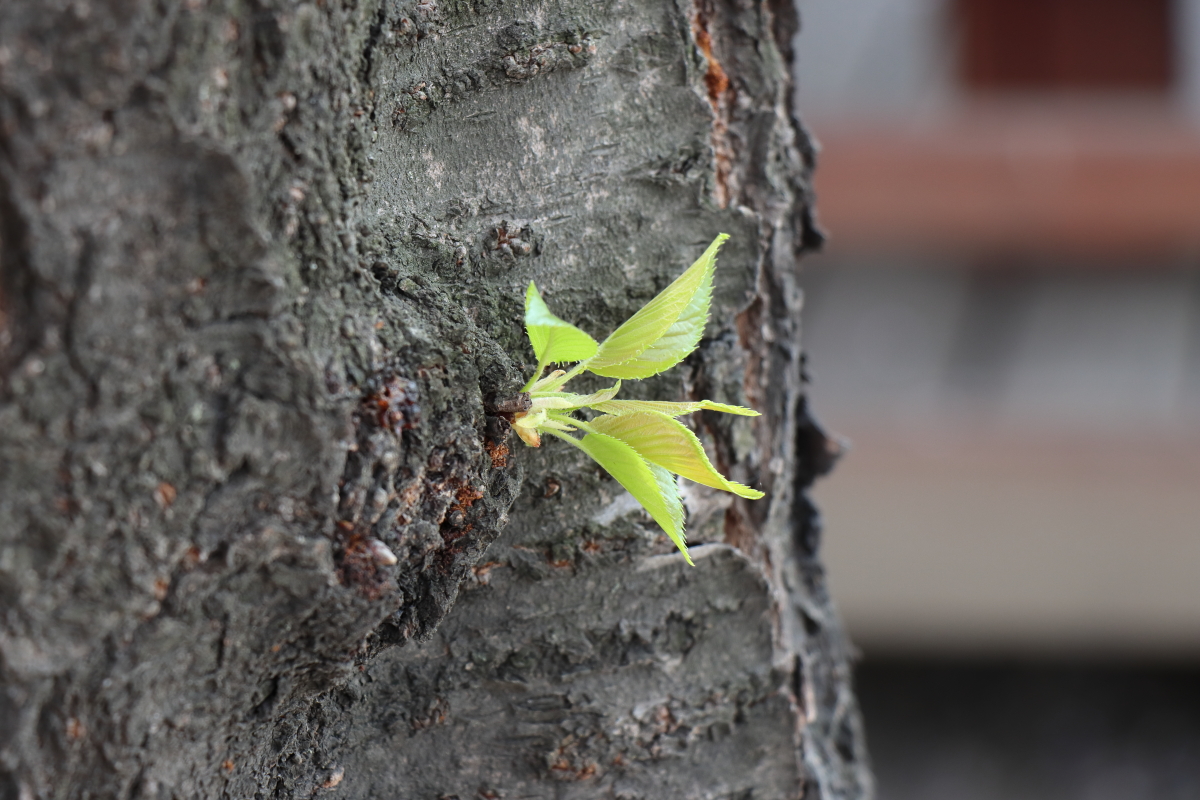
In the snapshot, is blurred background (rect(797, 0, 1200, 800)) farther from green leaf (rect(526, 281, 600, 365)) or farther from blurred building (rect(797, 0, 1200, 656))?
green leaf (rect(526, 281, 600, 365))

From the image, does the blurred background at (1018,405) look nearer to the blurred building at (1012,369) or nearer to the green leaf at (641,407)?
the blurred building at (1012,369)

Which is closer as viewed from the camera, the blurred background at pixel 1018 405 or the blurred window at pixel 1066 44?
the blurred background at pixel 1018 405

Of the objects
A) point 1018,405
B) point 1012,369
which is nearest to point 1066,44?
point 1012,369

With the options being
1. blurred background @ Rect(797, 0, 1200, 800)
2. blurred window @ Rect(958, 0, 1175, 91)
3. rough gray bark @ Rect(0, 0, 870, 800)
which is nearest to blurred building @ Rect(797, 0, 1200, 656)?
blurred background @ Rect(797, 0, 1200, 800)

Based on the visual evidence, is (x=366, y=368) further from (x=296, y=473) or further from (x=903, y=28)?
(x=903, y=28)

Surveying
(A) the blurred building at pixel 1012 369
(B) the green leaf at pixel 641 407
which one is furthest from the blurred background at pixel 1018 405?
(B) the green leaf at pixel 641 407

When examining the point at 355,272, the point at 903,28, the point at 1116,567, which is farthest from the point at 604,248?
the point at 903,28

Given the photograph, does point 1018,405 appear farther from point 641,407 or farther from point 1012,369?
point 641,407
